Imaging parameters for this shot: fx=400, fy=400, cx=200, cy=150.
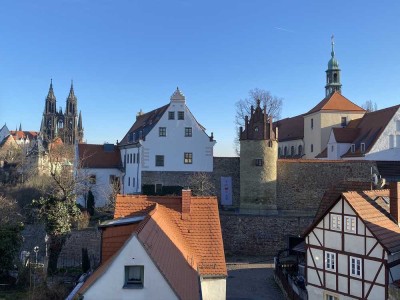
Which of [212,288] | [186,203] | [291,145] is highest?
[291,145]

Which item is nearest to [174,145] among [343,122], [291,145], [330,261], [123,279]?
[330,261]

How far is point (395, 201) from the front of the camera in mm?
17703

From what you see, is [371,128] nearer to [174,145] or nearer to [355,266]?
[174,145]

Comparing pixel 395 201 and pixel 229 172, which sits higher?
pixel 229 172

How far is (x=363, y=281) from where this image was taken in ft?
54.8

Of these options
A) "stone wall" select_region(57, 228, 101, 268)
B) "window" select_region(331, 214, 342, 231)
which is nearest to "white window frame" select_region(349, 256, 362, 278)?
"window" select_region(331, 214, 342, 231)

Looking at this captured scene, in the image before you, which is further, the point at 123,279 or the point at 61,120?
the point at 61,120

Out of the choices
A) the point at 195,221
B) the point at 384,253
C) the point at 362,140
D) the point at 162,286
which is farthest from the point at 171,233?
the point at 362,140

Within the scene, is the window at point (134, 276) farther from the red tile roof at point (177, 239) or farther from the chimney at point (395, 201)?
the chimney at point (395, 201)

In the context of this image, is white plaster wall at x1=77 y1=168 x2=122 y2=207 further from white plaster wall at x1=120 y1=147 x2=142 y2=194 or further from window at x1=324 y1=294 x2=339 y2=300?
window at x1=324 y1=294 x2=339 y2=300

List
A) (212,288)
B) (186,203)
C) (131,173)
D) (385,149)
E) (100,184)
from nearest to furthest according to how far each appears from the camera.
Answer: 1. (212,288)
2. (186,203)
3. (385,149)
4. (131,173)
5. (100,184)

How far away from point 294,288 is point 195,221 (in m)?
8.45

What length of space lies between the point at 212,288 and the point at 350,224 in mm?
7280

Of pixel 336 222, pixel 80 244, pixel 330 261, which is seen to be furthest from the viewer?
pixel 80 244
